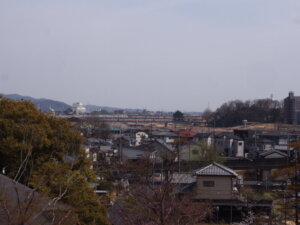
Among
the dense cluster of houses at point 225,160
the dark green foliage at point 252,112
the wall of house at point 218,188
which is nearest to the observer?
the dense cluster of houses at point 225,160

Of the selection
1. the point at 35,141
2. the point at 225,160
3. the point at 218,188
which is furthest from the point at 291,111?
the point at 35,141

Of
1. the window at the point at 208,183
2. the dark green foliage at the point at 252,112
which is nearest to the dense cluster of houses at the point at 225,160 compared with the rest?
the window at the point at 208,183

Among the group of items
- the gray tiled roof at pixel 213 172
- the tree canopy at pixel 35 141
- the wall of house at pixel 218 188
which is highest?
the tree canopy at pixel 35 141

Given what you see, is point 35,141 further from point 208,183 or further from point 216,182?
point 216,182

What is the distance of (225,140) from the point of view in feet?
114

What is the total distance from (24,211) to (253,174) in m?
22.9

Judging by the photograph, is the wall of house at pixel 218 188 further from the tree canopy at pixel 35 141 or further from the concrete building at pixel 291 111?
the concrete building at pixel 291 111

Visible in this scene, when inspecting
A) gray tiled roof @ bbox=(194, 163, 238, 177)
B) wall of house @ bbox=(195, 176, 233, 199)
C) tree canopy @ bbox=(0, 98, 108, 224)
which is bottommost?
wall of house @ bbox=(195, 176, 233, 199)

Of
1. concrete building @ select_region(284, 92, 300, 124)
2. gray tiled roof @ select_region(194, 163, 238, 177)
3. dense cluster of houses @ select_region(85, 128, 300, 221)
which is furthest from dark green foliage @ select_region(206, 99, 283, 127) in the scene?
gray tiled roof @ select_region(194, 163, 238, 177)

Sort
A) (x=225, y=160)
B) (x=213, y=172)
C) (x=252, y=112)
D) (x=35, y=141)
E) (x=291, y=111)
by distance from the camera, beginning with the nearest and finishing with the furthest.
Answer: (x=35, y=141) < (x=213, y=172) < (x=225, y=160) < (x=291, y=111) < (x=252, y=112)

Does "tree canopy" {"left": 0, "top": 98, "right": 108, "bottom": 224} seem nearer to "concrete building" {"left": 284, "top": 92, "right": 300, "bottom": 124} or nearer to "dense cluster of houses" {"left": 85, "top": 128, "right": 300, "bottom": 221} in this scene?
"dense cluster of houses" {"left": 85, "top": 128, "right": 300, "bottom": 221}

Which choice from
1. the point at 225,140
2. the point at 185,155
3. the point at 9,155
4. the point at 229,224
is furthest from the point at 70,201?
the point at 225,140

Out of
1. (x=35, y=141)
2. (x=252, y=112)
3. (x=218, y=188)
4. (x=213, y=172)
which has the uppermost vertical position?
(x=252, y=112)

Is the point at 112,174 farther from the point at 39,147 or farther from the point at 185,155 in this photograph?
the point at 185,155
